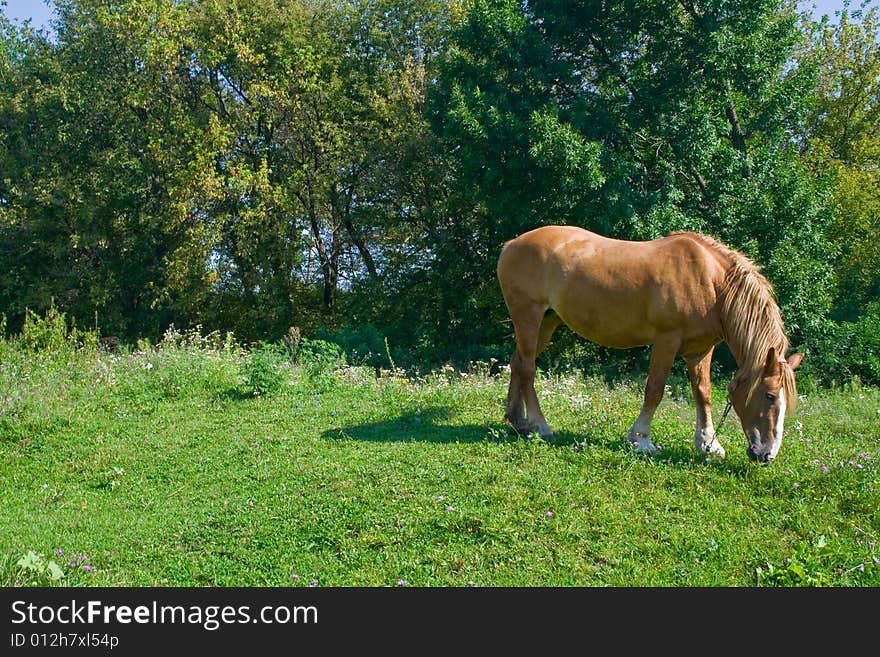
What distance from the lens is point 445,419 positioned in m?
8.77

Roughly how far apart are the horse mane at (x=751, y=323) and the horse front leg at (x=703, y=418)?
0.54 meters

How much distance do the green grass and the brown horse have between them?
433 millimetres

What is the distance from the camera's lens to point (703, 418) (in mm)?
7137

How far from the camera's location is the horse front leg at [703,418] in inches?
276

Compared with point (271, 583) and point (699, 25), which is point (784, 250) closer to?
point (699, 25)

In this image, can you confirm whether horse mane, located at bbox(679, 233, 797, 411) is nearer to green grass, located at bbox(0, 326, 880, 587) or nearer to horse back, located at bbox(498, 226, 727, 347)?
horse back, located at bbox(498, 226, 727, 347)

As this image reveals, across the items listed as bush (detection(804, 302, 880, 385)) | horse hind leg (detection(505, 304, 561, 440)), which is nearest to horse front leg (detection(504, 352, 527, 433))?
horse hind leg (detection(505, 304, 561, 440))

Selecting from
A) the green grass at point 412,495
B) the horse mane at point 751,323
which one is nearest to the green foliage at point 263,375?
the green grass at point 412,495

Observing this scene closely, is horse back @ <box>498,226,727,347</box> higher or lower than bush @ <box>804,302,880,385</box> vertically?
higher

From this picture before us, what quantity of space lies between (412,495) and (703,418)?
2964 mm

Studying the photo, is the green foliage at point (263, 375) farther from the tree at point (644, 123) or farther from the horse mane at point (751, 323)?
the tree at point (644, 123)

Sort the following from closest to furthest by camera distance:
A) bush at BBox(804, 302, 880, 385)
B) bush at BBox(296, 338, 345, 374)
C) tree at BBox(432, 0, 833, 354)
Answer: bush at BBox(296, 338, 345, 374)
tree at BBox(432, 0, 833, 354)
bush at BBox(804, 302, 880, 385)

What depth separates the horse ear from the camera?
6.40 meters

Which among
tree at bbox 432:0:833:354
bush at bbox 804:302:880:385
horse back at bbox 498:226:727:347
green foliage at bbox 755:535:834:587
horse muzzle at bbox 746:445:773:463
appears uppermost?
tree at bbox 432:0:833:354
